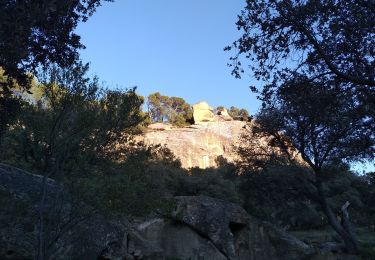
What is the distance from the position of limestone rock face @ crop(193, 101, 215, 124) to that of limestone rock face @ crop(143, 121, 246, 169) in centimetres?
316

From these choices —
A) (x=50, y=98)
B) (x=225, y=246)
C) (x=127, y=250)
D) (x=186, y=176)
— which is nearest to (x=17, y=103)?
(x=50, y=98)

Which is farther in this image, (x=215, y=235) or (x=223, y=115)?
(x=223, y=115)

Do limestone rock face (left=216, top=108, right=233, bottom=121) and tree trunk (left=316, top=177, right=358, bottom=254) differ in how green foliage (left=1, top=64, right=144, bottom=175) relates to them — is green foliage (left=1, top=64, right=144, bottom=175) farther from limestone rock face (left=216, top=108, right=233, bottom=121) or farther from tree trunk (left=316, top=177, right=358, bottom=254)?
limestone rock face (left=216, top=108, right=233, bottom=121)

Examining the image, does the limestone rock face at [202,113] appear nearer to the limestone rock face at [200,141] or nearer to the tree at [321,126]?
the limestone rock face at [200,141]

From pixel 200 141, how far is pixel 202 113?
13660mm

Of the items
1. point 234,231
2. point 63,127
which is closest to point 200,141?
point 234,231

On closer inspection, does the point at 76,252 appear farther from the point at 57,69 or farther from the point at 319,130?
the point at 319,130

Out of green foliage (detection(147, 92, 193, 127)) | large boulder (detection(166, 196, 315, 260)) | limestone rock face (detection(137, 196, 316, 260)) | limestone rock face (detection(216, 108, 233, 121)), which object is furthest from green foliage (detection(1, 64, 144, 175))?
green foliage (detection(147, 92, 193, 127))

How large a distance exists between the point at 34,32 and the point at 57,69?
1786 millimetres

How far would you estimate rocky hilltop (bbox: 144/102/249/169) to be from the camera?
7450 centimetres

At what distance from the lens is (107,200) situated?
1030 centimetres

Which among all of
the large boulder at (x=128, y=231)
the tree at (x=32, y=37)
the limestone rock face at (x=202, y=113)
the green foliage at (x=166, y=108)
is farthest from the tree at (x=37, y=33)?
the green foliage at (x=166, y=108)

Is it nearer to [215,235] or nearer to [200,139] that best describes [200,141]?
[200,139]

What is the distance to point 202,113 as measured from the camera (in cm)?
9188
